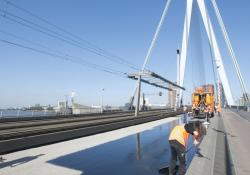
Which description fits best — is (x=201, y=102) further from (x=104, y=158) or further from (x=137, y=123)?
(x=104, y=158)

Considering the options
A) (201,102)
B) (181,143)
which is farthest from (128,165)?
(201,102)

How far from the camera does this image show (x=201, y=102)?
35688 millimetres

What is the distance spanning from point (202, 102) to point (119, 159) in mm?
26887

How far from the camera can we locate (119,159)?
10203 mm

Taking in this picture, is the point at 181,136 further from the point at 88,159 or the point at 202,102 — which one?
the point at 202,102

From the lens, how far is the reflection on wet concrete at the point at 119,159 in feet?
28.2

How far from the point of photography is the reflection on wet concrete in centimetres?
859

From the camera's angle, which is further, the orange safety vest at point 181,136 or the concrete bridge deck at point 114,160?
the concrete bridge deck at point 114,160

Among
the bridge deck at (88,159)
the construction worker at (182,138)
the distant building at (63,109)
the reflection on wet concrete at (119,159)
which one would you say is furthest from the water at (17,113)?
the construction worker at (182,138)

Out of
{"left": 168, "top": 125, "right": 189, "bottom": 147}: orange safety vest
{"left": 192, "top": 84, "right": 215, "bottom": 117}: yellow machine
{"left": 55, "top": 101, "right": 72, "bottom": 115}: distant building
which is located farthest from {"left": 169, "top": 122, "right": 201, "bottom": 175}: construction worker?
{"left": 55, "top": 101, "right": 72, "bottom": 115}: distant building

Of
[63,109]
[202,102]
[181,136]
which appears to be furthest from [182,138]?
[63,109]

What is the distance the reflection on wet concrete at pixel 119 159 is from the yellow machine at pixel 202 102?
73.3 feet

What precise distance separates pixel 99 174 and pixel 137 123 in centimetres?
Answer: 1767

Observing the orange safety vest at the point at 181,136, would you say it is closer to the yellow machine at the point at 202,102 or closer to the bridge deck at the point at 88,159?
the bridge deck at the point at 88,159
